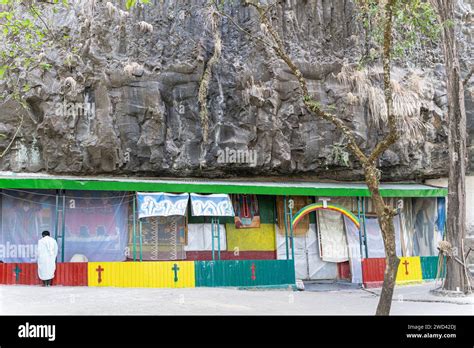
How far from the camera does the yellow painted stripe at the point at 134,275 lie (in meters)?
13.4

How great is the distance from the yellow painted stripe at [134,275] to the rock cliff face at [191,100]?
3792 millimetres

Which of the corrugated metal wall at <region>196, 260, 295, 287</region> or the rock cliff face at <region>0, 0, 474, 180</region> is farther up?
the rock cliff face at <region>0, 0, 474, 180</region>

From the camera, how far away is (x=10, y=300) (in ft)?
34.2

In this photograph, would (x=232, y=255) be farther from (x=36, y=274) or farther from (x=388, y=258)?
(x=388, y=258)

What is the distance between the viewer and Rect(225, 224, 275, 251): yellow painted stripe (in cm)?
1702

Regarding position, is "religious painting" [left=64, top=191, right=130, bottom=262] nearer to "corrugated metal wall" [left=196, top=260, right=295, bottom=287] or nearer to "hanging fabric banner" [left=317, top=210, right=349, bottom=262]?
"corrugated metal wall" [left=196, top=260, right=295, bottom=287]

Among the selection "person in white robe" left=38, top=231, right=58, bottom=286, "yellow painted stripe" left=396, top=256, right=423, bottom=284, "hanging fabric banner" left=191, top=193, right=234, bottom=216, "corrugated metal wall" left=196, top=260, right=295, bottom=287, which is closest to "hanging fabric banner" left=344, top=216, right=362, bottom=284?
"yellow painted stripe" left=396, top=256, right=423, bottom=284

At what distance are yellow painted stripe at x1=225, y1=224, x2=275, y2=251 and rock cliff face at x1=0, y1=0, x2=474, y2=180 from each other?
6.14 ft

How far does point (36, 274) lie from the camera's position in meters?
13.4

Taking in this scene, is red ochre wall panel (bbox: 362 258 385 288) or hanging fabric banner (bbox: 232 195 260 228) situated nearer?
red ochre wall panel (bbox: 362 258 385 288)

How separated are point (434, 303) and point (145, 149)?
939cm

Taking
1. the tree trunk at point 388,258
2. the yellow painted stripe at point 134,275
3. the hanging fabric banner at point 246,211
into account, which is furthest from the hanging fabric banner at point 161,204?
the tree trunk at point 388,258

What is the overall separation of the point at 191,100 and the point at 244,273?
5914 mm

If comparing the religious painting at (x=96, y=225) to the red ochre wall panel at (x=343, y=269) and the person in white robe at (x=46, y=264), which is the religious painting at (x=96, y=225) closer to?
the person in white robe at (x=46, y=264)
